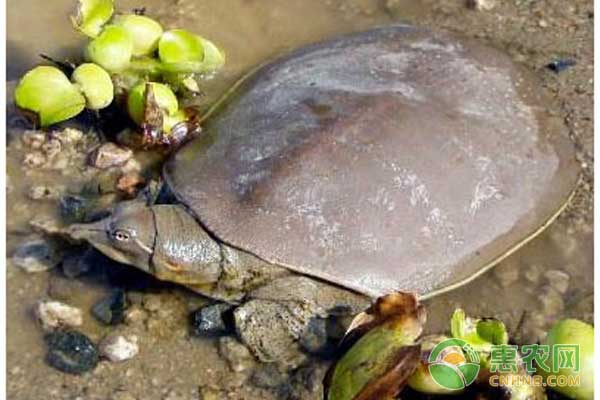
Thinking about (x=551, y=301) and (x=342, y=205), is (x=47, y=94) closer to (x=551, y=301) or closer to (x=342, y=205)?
(x=342, y=205)

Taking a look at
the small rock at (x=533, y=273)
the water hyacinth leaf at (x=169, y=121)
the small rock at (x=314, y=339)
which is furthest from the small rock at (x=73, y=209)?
the small rock at (x=533, y=273)

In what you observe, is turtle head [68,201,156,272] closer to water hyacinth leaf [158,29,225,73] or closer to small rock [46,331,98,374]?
small rock [46,331,98,374]

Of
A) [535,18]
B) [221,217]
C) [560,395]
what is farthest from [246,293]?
[535,18]

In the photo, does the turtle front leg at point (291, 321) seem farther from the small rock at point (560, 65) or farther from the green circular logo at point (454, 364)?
the small rock at point (560, 65)

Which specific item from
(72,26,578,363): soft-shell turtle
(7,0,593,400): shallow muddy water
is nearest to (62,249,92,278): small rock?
(7,0,593,400): shallow muddy water

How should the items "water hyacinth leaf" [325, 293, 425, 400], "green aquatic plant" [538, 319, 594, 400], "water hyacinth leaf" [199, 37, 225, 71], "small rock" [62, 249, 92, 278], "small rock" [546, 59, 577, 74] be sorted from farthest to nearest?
"small rock" [546, 59, 577, 74], "water hyacinth leaf" [199, 37, 225, 71], "small rock" [62, 249, 92, 278], "green aquatic plant" [538, 319, 594, 400], "water hyacinth leaf" [325, 293, 425, 400]

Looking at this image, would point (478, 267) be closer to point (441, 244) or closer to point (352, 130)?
point (441, 244)

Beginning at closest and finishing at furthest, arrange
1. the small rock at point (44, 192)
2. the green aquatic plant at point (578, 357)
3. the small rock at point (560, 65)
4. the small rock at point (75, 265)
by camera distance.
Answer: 1. the green aquatic plant at point (578, 357)
2. the small rock at point (75, 265)
3. the small rock at point (44, 192)
4. the small rock at point (560, 65)
